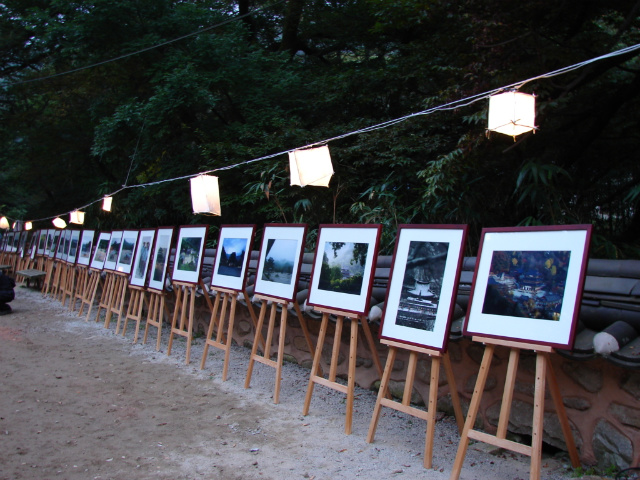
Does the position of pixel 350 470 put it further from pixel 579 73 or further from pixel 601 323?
pixel 579 73

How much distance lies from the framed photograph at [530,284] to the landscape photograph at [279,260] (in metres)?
1.67

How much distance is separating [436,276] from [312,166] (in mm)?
1629

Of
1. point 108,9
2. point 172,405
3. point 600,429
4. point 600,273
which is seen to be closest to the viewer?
point 600,429

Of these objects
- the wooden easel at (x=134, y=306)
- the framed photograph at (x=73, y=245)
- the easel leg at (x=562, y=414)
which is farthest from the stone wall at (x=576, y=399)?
the framed photograph at (x=73, y=245)

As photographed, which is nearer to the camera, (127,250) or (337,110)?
(127,250)

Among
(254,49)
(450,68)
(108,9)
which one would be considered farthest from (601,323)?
(108,9)

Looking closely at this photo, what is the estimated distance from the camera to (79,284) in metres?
8.93

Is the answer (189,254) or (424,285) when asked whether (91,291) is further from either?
(424,285)

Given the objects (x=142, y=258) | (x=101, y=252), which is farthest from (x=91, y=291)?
(x=142, y=258)

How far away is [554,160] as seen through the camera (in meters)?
5.48

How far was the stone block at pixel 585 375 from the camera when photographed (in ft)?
7.98

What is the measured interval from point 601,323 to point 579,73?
3610 mm

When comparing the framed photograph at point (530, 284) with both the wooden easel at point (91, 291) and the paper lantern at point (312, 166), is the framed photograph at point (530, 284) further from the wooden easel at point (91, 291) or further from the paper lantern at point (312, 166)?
the wooden easel at point (91, 291)

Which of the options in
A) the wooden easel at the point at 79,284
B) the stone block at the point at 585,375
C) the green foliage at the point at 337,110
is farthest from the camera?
the wooden easel at the point at 79,284
